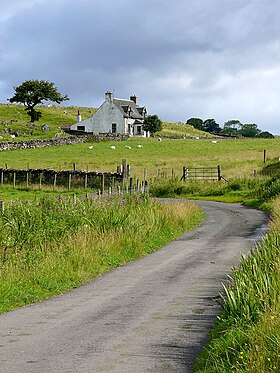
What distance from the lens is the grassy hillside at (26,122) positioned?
91.9 meters

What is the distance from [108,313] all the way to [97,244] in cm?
628

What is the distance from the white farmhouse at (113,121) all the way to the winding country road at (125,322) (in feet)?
307

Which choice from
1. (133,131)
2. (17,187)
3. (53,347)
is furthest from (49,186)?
(133,131)

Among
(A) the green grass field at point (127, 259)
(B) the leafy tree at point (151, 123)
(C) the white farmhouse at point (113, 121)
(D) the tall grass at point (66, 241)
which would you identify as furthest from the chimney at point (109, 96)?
(D) the tall grass at point (66, 241)

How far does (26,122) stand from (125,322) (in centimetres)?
9667

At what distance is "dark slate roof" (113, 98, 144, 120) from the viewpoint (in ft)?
371

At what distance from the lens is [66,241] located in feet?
58.1

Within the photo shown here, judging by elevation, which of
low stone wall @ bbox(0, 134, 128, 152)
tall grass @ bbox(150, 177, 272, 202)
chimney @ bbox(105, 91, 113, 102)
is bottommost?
tall grass @ bbox(150, 177, 272, 202)

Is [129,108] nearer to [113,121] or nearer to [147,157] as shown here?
[113,121]

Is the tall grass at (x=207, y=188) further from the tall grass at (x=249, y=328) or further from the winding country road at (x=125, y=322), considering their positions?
the tall grass at (x=249, y=328)

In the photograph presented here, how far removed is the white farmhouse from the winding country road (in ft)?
307

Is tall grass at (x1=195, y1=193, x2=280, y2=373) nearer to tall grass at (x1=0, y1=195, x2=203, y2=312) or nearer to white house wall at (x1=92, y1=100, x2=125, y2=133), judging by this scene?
tall grass at (x1=0, y1=195, x2=203, y2=312)

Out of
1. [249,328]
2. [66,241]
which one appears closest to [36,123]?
[66,241]

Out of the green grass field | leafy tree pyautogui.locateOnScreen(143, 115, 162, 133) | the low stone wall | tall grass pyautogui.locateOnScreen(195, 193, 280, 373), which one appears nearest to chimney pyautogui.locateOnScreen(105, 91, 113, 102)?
leafy tree pyautogui.locateOnScreen(143, 115, 162, 133)
